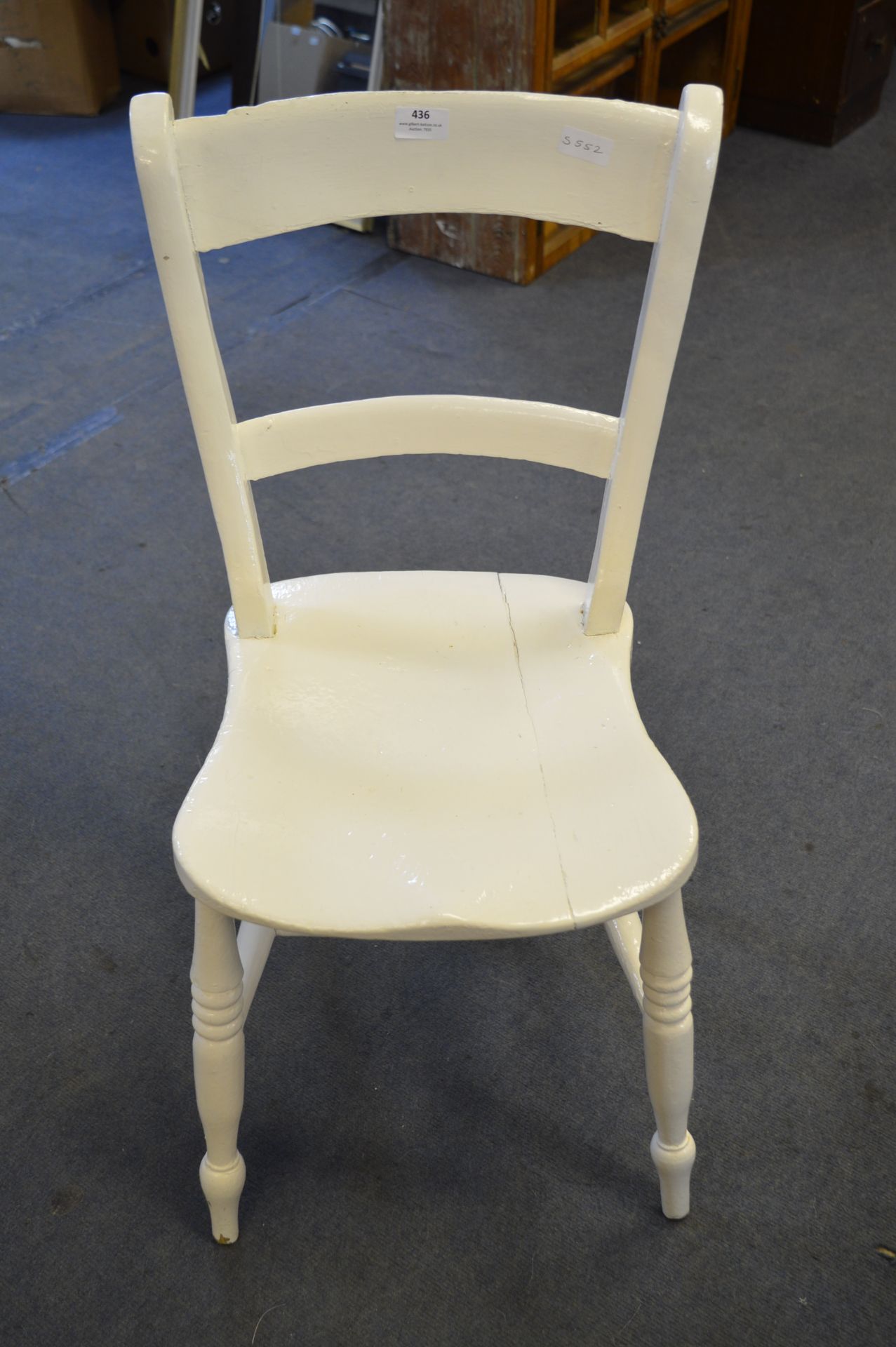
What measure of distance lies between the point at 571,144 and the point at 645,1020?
0.66 meters

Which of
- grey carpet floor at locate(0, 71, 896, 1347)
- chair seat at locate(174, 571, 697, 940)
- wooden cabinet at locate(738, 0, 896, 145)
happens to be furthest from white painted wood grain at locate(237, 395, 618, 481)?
wooden cabinet at locate(738, 0, 896, 145)

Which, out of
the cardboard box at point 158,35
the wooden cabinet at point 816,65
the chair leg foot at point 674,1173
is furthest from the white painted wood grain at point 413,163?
the cardboard box at point 158,35

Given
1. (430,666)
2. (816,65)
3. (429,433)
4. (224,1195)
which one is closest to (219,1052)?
(224,1195)

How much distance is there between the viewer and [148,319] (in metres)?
2.27

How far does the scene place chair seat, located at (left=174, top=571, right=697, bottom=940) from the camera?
0.78 m

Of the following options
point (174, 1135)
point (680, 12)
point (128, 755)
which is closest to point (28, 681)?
point (128, 755)

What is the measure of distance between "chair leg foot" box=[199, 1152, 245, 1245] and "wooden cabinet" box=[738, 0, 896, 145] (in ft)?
9.30

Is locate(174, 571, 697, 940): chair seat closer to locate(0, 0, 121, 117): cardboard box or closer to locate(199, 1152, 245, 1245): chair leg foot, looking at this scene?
locate(199, 1152, 245, 1245): chair leg foot

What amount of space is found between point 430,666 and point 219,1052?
0.34 meters

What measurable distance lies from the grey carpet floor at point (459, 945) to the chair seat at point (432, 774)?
414 millimetres

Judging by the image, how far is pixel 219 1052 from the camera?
0.89 metres

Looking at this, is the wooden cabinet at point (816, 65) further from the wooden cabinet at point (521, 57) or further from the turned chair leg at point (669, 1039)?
the turned chair leg at point (669, 1039)

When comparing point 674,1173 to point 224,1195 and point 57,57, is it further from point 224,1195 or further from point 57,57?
point 57,57

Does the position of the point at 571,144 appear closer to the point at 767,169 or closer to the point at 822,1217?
the point at 822,1217
